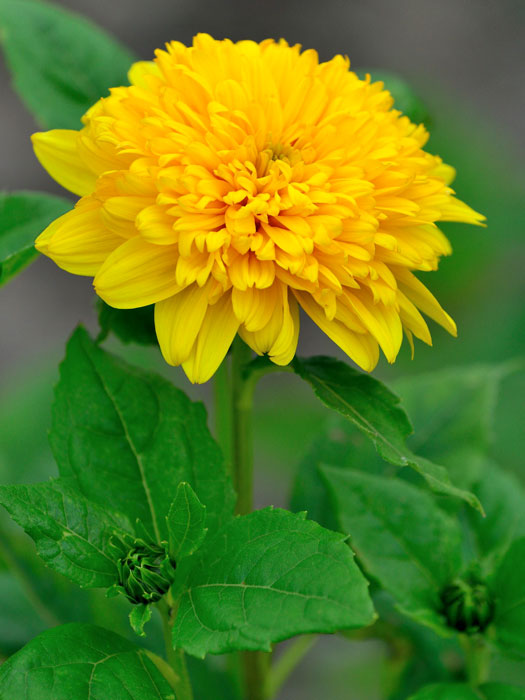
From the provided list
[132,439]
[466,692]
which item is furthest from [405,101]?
[466,692]

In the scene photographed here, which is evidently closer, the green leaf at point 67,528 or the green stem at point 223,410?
the green leaf at point 67,528

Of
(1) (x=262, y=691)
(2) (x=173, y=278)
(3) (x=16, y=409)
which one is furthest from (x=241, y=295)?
(3) (x=16, y=409)

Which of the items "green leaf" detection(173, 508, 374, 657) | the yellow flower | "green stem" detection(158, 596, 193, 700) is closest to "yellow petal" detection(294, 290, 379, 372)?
the yellow flower

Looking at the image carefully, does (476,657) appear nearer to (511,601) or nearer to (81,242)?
(511,601)

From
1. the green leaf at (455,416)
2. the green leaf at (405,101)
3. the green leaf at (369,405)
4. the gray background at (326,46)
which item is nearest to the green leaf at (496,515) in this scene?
the green leaf at (455,416)

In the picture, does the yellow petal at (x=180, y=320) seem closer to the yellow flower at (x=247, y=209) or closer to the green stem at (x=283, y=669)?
the yellow flower at (x=247, y=209)

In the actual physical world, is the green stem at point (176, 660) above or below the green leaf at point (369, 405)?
below
